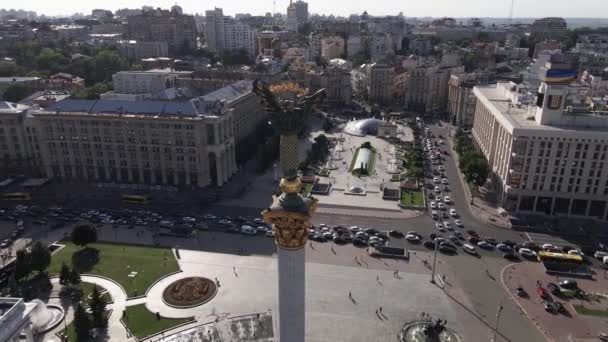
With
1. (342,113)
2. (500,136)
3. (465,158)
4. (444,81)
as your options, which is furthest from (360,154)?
(444,81)

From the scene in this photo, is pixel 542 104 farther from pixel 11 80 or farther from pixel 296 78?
pixel 11 80

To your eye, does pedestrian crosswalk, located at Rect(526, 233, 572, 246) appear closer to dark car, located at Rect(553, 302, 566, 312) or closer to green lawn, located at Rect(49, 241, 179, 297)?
dark car, located at Rect(553, 302, 566, 312)

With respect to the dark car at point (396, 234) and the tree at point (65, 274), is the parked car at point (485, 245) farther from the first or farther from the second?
the tree at point (65, 274)

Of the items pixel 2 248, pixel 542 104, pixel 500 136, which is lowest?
pixel 2 248

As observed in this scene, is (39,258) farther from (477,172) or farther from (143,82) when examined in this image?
(143,82)

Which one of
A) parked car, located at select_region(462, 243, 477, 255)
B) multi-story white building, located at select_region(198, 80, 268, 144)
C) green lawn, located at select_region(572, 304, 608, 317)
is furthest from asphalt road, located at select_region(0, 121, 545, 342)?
multi-story white building, located at select_region(198, 80, 268, 144)

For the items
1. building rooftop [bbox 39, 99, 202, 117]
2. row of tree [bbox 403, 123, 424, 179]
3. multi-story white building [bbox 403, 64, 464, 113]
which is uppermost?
building rooftop [bbox 39, 99, 202, 117]

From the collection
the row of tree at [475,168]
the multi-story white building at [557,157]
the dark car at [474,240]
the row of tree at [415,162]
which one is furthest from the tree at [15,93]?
the multi-story white building at [557,157]
